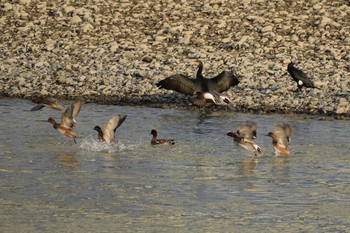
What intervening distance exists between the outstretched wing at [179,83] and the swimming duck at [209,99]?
47 cm

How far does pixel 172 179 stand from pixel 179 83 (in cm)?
813

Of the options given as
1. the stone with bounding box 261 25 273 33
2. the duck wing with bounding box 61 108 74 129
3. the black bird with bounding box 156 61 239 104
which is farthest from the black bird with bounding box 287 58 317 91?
the duck wing with bounding box 61 108 74 129

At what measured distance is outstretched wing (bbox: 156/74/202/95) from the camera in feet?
78.0

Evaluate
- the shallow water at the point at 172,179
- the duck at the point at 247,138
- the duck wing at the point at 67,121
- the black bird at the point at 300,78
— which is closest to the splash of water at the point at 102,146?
the shallow water at the point at 172,179

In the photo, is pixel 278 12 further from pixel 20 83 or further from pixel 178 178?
pixel 178 178

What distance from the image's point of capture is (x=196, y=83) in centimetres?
2367

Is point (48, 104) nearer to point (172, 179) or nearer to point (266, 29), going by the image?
point (172, 179)

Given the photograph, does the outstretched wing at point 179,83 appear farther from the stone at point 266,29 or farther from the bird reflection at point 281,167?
the stone at point 266,29

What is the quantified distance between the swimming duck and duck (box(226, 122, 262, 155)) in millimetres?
4465

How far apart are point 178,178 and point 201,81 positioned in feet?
25.9

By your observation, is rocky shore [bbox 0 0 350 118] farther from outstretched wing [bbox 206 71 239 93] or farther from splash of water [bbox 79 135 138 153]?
splash of water [bbox 79 135 138 153]

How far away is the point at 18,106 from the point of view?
78.9 feet

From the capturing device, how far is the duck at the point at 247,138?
59.2 feet

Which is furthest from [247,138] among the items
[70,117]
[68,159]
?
[70,117]
